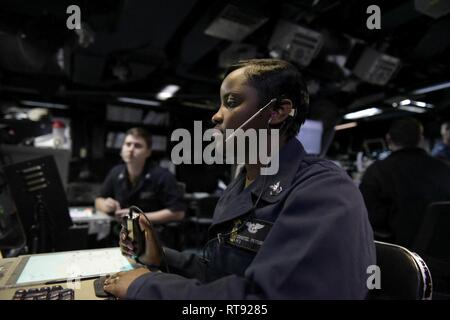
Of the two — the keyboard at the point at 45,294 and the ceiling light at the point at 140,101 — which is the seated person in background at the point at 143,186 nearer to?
the keyboard at the point at 45,294

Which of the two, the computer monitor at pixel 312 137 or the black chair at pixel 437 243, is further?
the computer monitor at pixel 312 137

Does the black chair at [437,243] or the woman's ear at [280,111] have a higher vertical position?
the woman's ear at [280,111]

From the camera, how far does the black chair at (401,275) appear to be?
82 cm

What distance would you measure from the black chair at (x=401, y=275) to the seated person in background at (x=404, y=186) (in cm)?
129

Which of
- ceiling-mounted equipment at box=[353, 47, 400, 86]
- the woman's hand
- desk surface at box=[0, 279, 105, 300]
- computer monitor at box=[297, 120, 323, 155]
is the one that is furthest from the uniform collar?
ceiling-mounted equipment at box=[353, 47, 400, 86]

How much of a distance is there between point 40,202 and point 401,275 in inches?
65.8

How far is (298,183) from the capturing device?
75 cm

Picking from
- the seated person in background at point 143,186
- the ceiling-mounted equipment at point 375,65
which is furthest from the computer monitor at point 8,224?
the ceiling-mounted equipment at point 375,65

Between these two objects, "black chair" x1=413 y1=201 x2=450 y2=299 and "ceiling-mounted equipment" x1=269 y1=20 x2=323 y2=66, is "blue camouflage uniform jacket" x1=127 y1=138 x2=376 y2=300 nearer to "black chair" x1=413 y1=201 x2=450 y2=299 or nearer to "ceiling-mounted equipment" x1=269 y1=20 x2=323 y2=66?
"black chair" x1=413 y1=201 x2=450 y2=299

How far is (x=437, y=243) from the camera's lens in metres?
1.70

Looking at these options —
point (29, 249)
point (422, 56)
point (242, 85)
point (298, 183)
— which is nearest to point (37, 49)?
point (29, 249)

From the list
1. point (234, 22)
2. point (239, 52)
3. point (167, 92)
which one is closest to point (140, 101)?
point (167, 92)

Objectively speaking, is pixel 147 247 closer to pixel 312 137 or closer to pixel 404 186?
pixel 404 186
